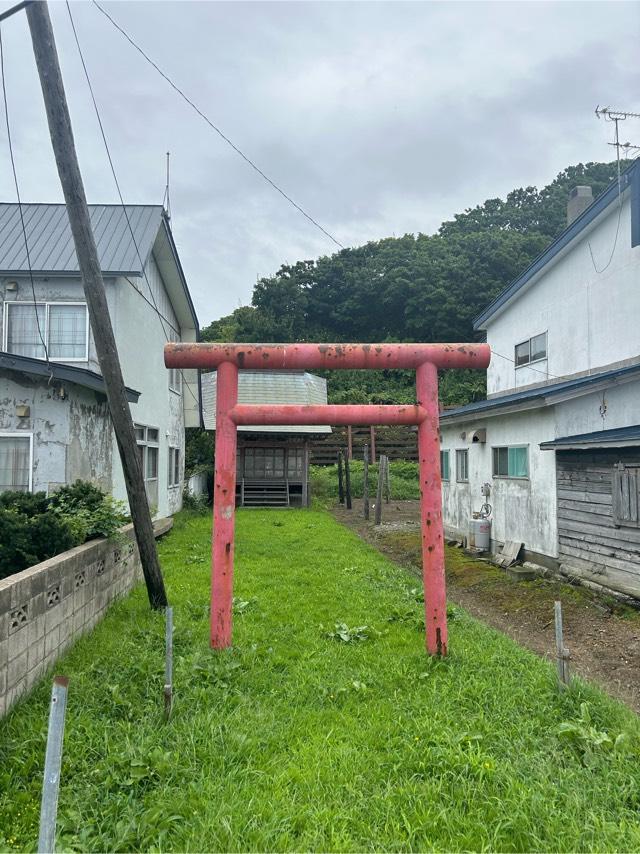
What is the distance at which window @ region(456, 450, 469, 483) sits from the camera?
1329 centimetres

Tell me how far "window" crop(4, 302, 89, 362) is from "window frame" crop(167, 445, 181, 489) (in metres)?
5.17

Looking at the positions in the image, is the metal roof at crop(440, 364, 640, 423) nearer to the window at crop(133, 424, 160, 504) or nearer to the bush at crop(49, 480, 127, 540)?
the bush at crop(49, 480, 127, 540)

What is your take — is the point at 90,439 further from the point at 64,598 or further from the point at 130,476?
the point at 64,598

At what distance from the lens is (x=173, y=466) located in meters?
16.0

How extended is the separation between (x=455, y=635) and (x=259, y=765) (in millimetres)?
3124

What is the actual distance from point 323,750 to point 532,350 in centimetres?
1150

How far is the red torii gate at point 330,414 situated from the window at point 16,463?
459cm

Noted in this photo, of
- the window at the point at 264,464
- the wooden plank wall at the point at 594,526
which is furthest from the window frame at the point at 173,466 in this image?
the wooden plank wall at the point at 594,526

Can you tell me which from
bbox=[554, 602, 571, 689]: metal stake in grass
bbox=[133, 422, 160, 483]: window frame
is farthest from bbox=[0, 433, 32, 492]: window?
bbox=[554, 602, 571, 689]: metal stake in grass

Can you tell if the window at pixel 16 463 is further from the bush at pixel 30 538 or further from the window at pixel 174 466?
the window at pixel 174 466

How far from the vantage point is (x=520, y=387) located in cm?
1345

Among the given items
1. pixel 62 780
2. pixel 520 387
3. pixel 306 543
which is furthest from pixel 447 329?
pixel 62 780

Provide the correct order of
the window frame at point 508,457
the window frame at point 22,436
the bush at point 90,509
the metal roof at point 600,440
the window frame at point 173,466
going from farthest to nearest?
the window frame at point 173,466 < the window frame at point 508,457 < the window frame at point 22,436 < the metal roof at point 600,440 < the bush at point 90,509

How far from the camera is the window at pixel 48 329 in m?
10.4
